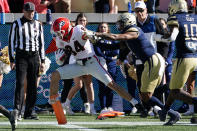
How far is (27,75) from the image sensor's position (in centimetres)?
878

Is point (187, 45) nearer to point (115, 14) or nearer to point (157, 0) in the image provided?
point (115, 14)

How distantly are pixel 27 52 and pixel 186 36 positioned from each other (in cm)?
232

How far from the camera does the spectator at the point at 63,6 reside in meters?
10.7

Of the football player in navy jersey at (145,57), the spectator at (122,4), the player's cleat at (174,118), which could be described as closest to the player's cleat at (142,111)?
the football player in navy jersey at (145,57)

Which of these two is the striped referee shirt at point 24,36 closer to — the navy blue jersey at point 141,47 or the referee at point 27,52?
the referee at point 27,52

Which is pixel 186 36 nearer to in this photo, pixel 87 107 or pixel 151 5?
pixel 87 107

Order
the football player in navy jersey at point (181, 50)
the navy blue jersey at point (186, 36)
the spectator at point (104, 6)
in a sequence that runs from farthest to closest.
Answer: the spectator at point (104, 6) < the navy blue jersey at point (186, 36) < the football player in navy jersey at point (181, 50)

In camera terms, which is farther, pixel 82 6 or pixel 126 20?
pixel 82 6

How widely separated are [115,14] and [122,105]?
5.01ft

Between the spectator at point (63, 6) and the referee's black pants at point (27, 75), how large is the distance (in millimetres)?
2115

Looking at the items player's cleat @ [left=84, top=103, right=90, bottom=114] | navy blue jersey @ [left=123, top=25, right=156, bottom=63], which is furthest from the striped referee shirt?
navy blue jersey @ [left=123, top=25, right=156, bottom=63]

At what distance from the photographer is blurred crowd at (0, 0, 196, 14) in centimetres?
1070

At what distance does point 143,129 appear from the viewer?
7.08m

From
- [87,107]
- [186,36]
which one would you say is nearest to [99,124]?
[186,36]
